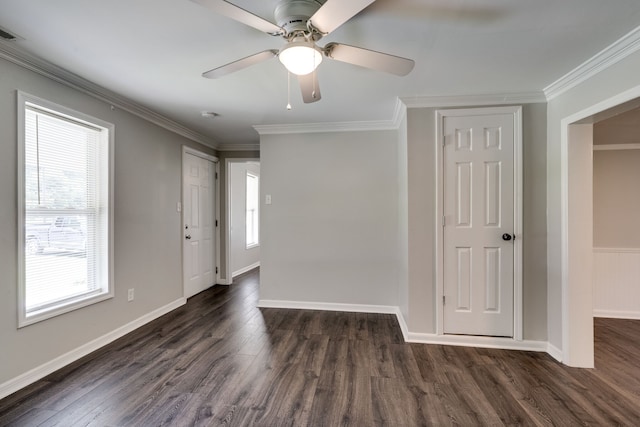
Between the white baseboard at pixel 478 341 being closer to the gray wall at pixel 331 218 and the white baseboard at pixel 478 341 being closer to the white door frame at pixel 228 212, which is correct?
the gray wall at pixel 331 218

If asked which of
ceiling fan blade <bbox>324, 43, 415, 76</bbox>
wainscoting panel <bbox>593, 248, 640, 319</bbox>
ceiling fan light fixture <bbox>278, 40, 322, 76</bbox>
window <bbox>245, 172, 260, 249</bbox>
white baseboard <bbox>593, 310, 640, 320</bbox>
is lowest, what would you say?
white baseboard <bbox>593, 310, 640, 320</bbox>

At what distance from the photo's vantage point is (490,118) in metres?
2.54

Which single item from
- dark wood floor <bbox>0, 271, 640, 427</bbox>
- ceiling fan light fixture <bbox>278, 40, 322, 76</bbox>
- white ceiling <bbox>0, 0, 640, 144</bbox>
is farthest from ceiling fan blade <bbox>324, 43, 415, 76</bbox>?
dark wood floor <bbox>0, 271, 640, 427</bbox>

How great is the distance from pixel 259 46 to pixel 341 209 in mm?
2061

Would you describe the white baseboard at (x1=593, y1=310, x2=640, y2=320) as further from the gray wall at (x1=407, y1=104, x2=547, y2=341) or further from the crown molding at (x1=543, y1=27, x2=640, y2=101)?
the crown molding at (x1=543, y1=27, x2=640, y2=101)

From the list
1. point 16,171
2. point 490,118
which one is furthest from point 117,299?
point 490,118

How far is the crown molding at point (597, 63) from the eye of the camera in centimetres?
169

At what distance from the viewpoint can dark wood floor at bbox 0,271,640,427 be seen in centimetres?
169

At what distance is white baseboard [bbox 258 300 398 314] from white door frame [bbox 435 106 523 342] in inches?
33.7

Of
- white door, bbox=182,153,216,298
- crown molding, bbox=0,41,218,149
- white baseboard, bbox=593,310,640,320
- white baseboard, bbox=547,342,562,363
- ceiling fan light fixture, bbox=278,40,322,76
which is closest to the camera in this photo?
ceiling fan light fixture, bbox=278,40,322,76

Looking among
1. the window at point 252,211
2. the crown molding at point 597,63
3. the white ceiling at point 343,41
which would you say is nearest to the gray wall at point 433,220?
the crown molding at point 597,63

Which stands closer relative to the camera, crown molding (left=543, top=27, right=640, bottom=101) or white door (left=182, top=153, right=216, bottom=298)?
crown molding (left=543, top=27, right=640, bottom=101)

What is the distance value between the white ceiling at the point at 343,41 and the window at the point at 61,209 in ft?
1.55

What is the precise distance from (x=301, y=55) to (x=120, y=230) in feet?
8.14
